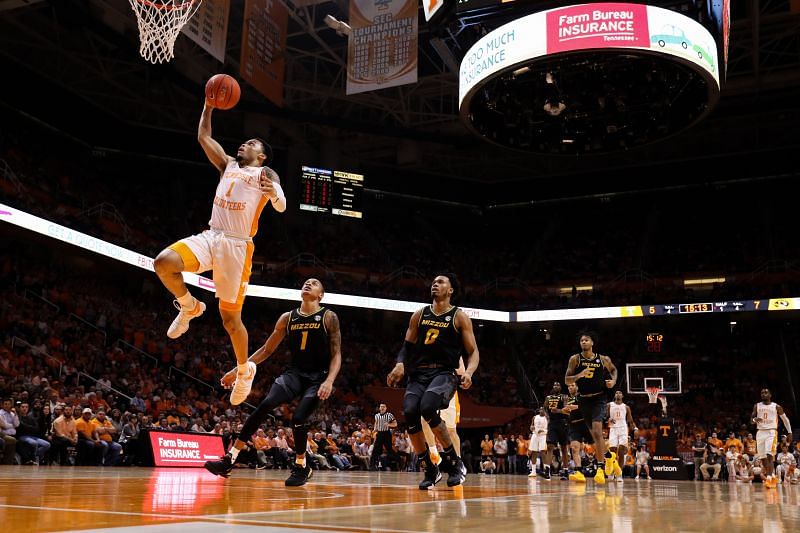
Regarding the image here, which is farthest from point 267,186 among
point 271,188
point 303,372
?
point 303,372

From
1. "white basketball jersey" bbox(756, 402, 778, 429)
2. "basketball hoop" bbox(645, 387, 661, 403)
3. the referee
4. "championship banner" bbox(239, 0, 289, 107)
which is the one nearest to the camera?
"white basketball jersey" bbox(756, 402, 778, 429)

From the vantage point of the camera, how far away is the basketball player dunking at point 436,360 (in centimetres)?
665

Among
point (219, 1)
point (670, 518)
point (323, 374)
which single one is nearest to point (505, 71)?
point (219, 1)

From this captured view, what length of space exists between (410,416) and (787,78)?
76.3 ft

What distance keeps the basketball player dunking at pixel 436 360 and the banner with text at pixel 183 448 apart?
9033 millimetres

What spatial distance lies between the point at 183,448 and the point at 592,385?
27.7 feet

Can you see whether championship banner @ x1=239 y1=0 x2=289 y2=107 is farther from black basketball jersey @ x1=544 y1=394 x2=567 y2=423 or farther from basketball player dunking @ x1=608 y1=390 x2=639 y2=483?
basketball player dunking @ x1=608 y1=390 x2=639 y2=483

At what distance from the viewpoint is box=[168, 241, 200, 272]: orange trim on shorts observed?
5688mm

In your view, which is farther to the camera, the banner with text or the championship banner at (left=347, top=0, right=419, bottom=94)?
the banner with text

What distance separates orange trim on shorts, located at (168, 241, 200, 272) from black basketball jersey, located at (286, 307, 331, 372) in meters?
1.51

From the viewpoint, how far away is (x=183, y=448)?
14.9 meters

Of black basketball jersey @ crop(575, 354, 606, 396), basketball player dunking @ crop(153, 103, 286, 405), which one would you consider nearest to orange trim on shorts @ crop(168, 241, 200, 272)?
basketball player dunking @ crop(153, 103, 286, 405)

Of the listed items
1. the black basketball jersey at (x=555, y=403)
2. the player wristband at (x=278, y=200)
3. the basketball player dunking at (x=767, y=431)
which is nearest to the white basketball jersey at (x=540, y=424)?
the black basketball jersey at (x=555, y=403)

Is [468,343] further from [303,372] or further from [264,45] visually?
[264,45]
